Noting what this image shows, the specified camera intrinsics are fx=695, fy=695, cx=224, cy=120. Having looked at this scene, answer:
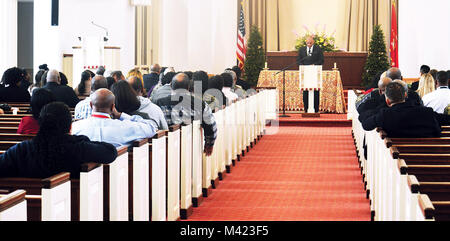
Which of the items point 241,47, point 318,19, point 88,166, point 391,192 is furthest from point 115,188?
point 318,19

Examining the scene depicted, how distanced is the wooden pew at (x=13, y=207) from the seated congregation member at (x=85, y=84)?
6.10 meters

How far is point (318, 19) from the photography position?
20.1 m

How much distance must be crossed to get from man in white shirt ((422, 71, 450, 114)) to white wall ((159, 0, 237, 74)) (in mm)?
10293

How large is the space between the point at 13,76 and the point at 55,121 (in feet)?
17.3

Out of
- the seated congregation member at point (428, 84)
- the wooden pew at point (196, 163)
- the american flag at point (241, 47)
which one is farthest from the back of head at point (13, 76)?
the american flag at point (241, 47)

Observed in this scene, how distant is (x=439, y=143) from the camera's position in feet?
16.1

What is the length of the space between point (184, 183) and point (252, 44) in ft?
41.3

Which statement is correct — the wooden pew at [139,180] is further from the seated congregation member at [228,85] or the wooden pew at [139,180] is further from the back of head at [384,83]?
the seated congregation member at [228,85]

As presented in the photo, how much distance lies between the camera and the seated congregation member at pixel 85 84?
28.4 ft

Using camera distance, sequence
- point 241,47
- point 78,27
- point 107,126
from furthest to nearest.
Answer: point 241,47
point 78,27
point 107,126

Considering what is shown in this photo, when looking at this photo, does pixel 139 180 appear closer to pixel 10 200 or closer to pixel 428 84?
pixel 10 200

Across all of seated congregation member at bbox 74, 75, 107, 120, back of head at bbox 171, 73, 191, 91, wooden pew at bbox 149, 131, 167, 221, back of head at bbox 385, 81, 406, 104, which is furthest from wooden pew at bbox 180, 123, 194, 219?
back of head at bbox 385, 81, 406, 104
